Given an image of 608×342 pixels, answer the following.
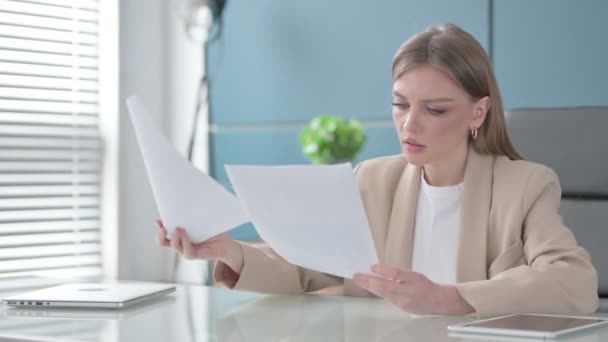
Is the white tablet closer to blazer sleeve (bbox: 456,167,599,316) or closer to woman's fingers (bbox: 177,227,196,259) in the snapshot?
blazer sleeve (bbox: 456,167,599,316)

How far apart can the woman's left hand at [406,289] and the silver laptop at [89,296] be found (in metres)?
0.45

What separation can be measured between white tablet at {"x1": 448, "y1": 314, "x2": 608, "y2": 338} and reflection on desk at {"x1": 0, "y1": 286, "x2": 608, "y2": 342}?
0.08ft

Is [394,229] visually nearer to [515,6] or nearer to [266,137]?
[515,6]

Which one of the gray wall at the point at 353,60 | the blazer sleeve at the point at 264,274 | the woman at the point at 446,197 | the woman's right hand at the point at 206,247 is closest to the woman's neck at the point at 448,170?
the woman at the point at 446,197

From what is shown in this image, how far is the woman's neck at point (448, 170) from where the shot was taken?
2.02m

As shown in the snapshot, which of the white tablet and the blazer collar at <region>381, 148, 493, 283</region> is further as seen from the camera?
the blazer collar at <region>381, 148, 493, 283</region>

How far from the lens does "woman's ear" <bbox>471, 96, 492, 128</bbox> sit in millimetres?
1952

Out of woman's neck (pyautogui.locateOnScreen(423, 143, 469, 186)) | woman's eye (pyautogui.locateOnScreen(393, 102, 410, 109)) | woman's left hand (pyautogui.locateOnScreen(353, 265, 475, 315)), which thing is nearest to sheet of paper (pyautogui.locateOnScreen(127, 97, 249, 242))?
woman's left hand (pyautogui.locateOnScreen(353, 265, 475, 315))

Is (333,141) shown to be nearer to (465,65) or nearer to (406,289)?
(465,65)

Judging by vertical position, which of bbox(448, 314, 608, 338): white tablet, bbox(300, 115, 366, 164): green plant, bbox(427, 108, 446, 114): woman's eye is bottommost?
bbox(448, 314, 608, 338): white tablet

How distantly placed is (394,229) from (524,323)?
0.64m

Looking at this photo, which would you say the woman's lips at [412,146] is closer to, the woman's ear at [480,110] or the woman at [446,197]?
the woman at [446,197]

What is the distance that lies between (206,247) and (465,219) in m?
0.53

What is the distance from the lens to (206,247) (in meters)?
1.85
